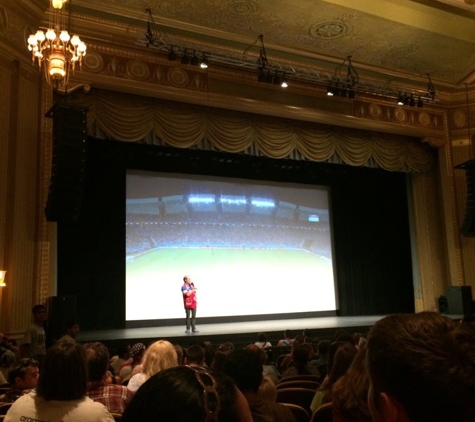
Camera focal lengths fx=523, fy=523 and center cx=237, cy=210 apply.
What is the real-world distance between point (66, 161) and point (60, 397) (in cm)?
589

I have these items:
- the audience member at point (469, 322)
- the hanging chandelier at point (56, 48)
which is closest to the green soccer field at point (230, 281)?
the hanging chandelier at point (56, 48)

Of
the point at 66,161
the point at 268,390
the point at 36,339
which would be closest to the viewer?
the point at 268,390

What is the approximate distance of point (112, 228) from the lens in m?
10.5

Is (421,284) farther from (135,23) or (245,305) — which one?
(135,23)

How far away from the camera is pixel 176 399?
0.80m

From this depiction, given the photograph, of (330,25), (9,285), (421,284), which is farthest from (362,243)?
(9,285)

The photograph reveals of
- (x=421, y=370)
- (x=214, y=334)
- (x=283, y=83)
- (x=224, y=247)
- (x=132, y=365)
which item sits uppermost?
(x=283, y=83)

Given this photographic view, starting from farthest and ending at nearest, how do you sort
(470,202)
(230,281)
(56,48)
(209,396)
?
1. (230,281)
2. (470,202)
3. (56,48)
4. (209,396)

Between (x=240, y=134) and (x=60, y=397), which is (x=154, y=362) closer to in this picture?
(x=60, y=397)

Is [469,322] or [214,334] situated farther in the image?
[214,334]

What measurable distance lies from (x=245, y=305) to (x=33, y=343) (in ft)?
18.7

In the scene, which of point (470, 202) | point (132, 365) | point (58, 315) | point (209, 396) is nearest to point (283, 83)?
point (470, 202)

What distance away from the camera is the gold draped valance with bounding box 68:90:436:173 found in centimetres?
895

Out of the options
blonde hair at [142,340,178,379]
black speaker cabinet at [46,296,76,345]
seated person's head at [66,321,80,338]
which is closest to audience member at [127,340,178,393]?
blonde hair at [142,340,178,379]
